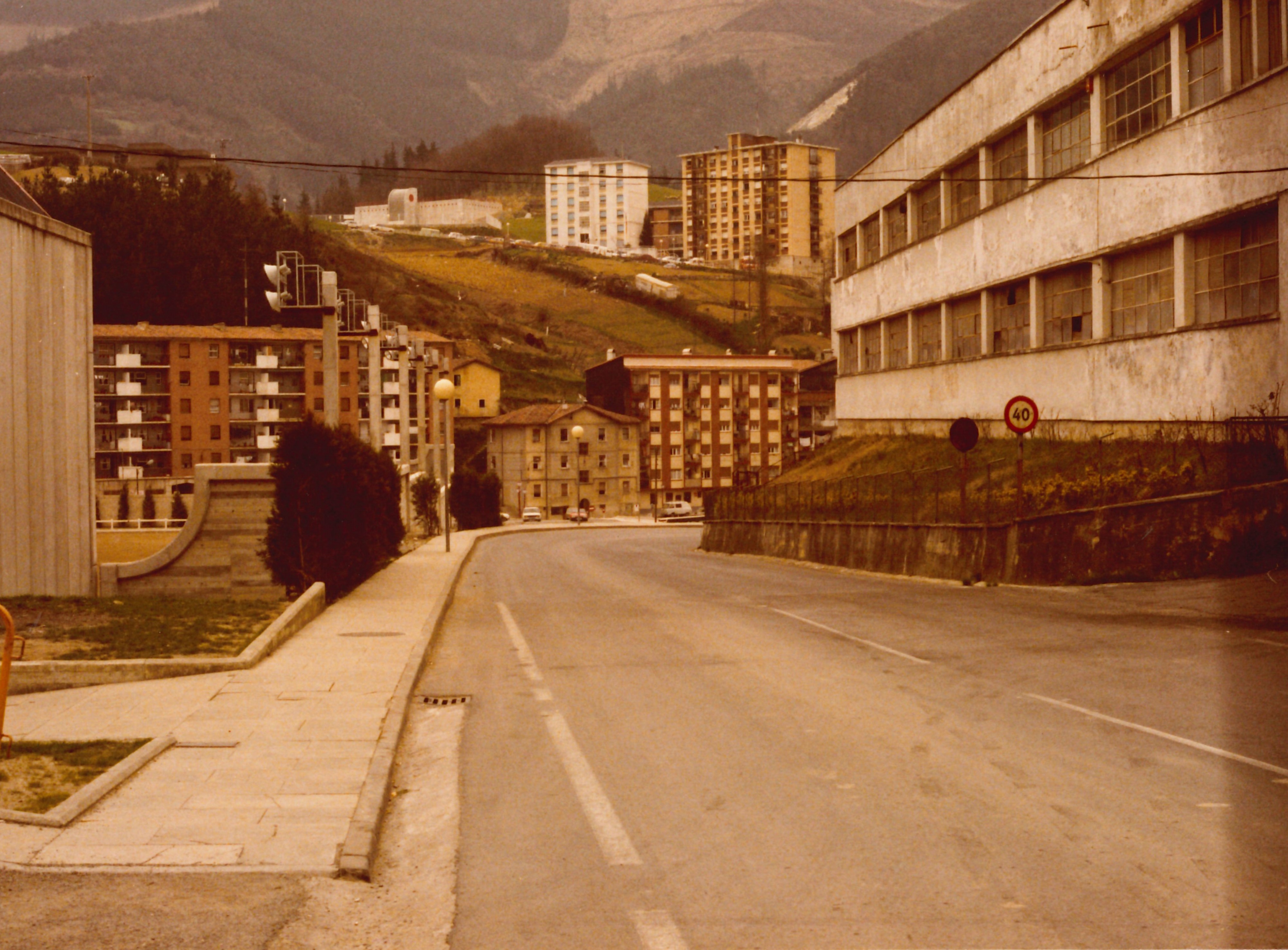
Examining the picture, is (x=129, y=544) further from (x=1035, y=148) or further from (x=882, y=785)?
(x=882, y=785)

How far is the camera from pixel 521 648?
1680 cm

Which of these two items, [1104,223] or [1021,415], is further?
[1104,223]

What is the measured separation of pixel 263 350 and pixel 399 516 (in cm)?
6325

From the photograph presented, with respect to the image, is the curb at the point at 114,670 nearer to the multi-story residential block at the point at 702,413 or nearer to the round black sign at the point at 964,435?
the round black sign at the point at 964,435

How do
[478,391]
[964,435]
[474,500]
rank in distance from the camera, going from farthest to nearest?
[478,391] < [474,500] < [964,435]

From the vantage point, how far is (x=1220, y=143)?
23578 mm

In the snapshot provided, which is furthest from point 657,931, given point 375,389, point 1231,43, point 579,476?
point 579,476

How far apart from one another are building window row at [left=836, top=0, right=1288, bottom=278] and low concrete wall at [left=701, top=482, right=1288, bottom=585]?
7751 mm

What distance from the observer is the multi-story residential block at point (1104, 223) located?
2308cm

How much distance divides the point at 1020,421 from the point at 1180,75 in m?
7.73

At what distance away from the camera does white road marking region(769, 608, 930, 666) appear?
1432 cm

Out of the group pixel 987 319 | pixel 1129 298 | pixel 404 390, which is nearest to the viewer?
pixel 1129 298

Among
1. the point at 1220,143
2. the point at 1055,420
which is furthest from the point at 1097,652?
the point at 1055,420

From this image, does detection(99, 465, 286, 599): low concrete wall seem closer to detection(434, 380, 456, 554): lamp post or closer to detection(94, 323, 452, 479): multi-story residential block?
detection(434, 380, 456, 554): lamp post
